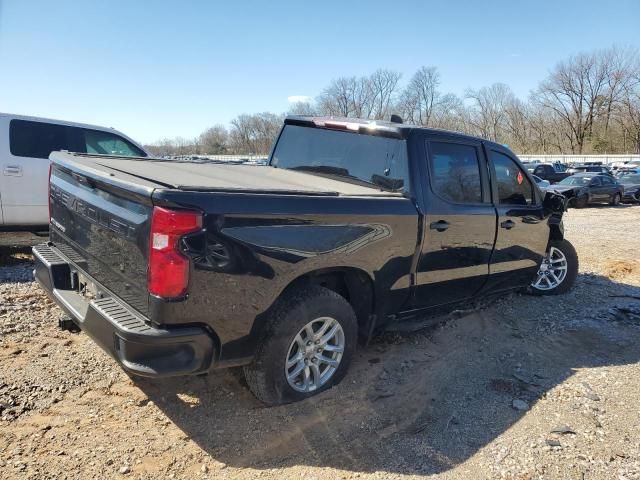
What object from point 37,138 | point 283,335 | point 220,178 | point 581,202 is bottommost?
point 581,202

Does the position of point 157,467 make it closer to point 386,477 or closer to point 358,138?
point 386,477

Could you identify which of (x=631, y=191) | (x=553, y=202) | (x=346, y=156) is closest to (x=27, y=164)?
(x=346, y=156)

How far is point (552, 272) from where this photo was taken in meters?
6.03

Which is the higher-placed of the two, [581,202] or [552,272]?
[552,272]

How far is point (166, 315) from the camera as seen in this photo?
2.57m

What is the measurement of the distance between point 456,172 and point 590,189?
A: 20.2 meters

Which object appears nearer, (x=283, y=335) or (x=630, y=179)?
(x=283, y=335)

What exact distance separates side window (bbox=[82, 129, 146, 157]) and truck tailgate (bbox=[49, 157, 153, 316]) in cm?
374

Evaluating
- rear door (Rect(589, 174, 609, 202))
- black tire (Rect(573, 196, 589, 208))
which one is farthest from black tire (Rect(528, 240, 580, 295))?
rear door (Rect(589, 174, 609, 202))

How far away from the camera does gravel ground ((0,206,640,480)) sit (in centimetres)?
273

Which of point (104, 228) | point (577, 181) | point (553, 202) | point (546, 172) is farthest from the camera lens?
point (546, 172)

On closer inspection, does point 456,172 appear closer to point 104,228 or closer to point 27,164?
point 104,228

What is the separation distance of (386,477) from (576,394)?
1.81 m

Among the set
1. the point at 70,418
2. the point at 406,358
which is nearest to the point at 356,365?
the point at 406,358
